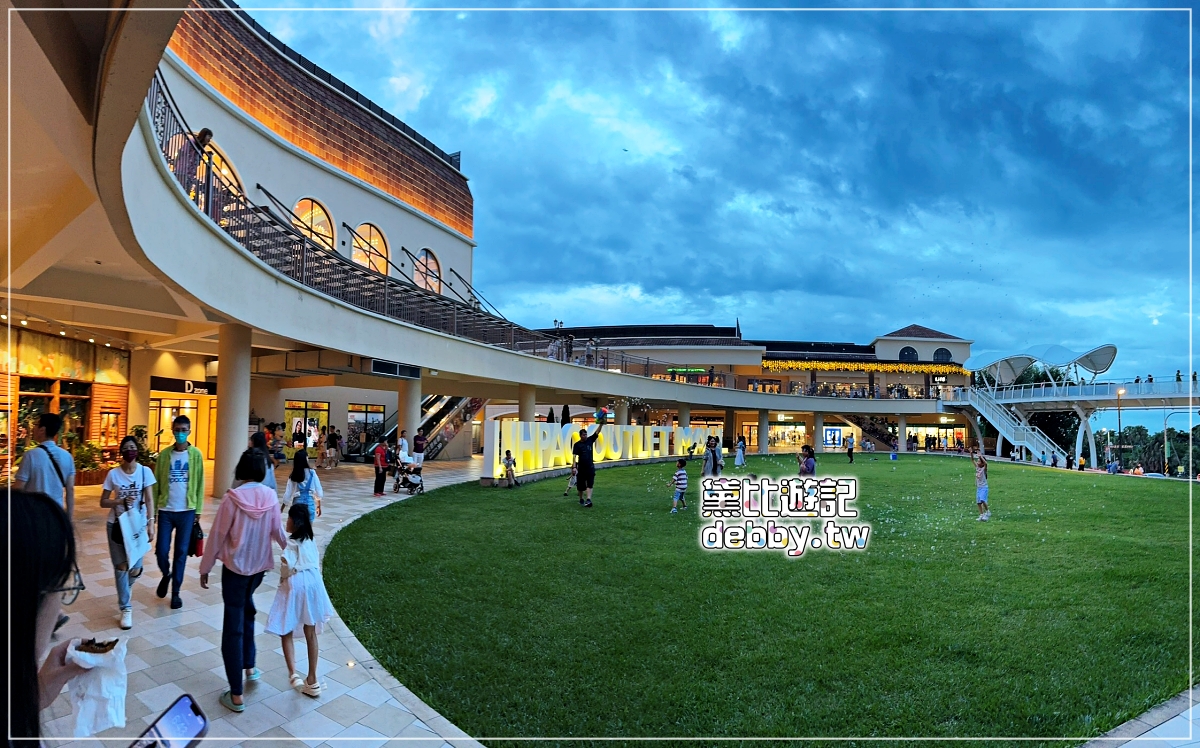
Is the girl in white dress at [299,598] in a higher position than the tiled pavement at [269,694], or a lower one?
higher

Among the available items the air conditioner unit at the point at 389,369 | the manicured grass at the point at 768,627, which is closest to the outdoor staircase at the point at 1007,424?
the manicured grass at the point at 768,627

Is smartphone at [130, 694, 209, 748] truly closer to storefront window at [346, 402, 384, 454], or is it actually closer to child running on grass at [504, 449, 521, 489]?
child running on grass at [504, 449, 521, 489]

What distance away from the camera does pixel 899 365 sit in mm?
56375

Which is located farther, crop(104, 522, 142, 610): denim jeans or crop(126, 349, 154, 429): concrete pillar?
crop(126, 349, 154, 429): concrete pillar

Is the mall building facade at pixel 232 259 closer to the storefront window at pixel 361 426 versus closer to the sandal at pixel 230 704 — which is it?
the storefront window at pixel 361 426

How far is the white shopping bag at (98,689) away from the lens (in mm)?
1872

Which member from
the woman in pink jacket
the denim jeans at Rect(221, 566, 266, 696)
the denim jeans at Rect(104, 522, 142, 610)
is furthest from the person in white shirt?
the denim jeans at Rect(221, 566, 266, 696)

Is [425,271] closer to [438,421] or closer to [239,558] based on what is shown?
[438,421]

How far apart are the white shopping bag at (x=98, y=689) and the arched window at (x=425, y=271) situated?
27.8 metres

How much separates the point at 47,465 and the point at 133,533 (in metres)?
0.89

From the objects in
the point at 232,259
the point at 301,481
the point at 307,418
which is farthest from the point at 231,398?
the point at 307,418

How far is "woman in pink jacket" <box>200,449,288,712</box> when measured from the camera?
4.46 metres

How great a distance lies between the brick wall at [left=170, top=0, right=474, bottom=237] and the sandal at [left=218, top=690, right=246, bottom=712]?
17.4 meters

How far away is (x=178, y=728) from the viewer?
1871mm
